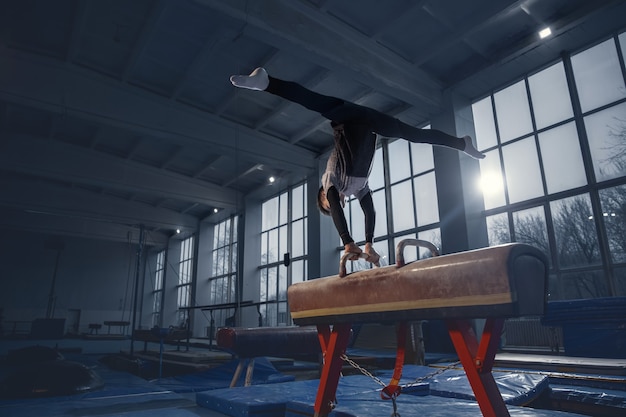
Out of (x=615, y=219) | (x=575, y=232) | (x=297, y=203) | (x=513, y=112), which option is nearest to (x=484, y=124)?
(x=513, y=112)

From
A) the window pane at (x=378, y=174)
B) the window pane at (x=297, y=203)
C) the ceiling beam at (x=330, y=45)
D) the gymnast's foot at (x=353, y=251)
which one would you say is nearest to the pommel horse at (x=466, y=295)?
the gymnast's foot at (x=353, y=251)

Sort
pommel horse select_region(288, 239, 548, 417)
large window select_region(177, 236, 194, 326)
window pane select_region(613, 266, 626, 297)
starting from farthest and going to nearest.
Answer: large window select_region(177, 236, 194, 326)
window pane select_region(613, 266, 626, 297)
pommel horse select_region(288, 239, 548, 417)

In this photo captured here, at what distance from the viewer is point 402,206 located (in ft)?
31.5

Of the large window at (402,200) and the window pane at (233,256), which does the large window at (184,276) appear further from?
the large window at (402,200)

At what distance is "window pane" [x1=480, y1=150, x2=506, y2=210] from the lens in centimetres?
776

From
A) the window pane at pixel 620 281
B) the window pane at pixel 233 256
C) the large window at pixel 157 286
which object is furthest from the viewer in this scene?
the large window at pixel 157 286

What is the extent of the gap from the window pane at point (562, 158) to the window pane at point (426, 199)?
2.27 meters

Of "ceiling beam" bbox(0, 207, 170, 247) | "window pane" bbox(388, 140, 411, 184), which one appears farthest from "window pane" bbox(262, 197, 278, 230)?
"ceiling beam" bbox(0, 207, 170, 247)

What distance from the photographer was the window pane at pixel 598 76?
250 inches

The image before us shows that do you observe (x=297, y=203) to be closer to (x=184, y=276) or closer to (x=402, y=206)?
(x=402, y=206)

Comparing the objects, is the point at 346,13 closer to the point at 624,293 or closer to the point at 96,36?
the point at 96,36

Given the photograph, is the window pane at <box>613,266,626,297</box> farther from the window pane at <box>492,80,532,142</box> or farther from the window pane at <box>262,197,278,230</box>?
the window pane at <box>262,197,278,230</box>

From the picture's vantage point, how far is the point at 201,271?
55.7 ft

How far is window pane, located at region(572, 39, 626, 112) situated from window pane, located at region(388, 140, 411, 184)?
3702 mm
